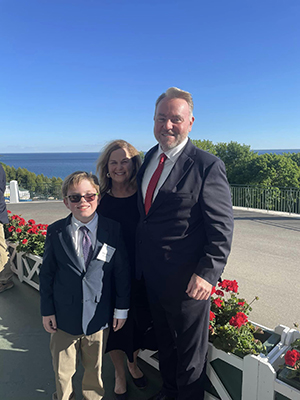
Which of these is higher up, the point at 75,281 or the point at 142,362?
the point at 75,281

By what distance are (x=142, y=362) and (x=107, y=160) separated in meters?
1.97

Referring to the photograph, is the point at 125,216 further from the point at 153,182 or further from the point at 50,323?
the point at 50,323

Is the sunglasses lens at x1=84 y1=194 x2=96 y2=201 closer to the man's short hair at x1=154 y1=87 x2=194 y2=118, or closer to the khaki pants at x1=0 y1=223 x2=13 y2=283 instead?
the man's short hair at x1=154 y1=87 x2=194 y2=118

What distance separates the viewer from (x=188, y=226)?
5.96 ft

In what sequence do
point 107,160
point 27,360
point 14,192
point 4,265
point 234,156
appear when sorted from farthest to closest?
point 234,156, point 14,192, point 4,265, point 27,360, point 107,160

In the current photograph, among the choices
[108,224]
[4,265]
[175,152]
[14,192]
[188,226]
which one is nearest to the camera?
[188,226]

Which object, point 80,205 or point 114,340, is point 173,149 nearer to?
point 80,205

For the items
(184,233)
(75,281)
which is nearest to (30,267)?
(75,281)

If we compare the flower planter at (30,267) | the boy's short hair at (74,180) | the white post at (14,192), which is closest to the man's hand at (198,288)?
the boy's short hair at (74,180)

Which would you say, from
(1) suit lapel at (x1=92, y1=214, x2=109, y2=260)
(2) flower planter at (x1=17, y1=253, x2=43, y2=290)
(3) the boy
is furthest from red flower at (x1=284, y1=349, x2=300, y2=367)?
(2) flower planter at (x1=17, y1=253, x2=43, y2=290)

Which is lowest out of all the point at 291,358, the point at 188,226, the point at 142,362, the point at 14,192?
the point at 142,362

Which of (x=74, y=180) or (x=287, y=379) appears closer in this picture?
(x=287, y=379)

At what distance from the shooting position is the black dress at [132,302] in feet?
7.75

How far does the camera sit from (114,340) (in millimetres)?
2459
